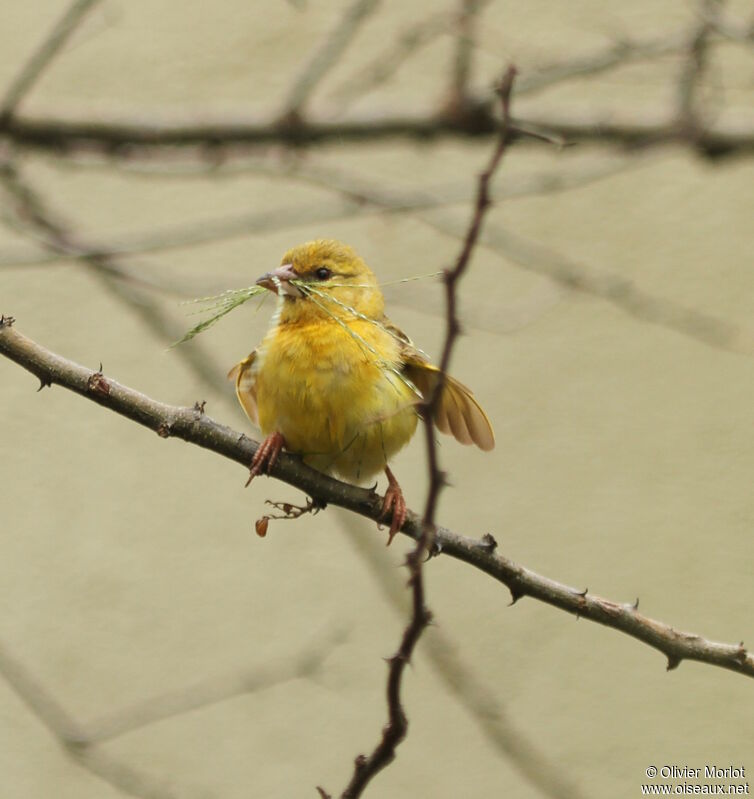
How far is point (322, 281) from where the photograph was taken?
206cm

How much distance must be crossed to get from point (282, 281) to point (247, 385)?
23 centimetres

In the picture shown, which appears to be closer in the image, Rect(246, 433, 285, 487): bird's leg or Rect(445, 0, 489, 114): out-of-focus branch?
Rect(246, 433, 285, 487): bird's leg

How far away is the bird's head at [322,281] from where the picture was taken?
1974mm

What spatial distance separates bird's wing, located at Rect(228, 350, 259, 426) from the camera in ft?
6.64

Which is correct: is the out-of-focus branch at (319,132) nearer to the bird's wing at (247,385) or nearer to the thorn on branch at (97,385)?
the bird's wing at (247,385)

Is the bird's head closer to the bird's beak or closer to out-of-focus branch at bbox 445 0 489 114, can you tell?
the bird's beak

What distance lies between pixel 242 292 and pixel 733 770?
2247mm

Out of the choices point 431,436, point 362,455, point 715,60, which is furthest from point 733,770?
point 431,436

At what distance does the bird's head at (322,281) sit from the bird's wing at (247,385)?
0.11m

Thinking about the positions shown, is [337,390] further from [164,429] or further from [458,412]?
[164,429]

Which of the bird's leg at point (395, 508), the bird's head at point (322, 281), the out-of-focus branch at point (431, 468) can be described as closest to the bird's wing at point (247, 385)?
the bird's head at point (322, 281)

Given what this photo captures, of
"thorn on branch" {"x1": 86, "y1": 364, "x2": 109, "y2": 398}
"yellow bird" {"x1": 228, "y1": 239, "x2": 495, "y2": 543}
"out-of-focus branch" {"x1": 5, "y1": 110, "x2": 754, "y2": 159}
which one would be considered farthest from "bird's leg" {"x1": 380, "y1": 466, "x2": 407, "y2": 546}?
"out-of-focus branch" {"x1": 5, "y1": 110, "x2": 754, "y2": 159}

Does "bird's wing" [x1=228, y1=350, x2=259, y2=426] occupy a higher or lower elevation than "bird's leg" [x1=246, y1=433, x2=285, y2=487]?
higher

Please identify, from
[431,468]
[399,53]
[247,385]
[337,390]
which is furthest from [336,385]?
[399,53]
